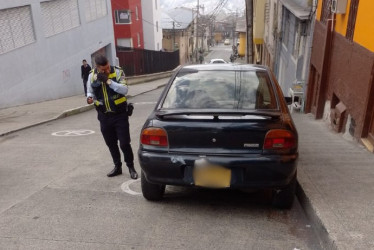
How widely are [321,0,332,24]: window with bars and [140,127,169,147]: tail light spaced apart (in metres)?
6.55

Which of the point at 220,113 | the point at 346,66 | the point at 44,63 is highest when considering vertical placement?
the point at 220,113

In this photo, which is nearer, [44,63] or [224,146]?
[224,146]

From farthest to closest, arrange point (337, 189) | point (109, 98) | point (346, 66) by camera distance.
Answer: point (346, 66) → point (109, 98) → point (337, 189)

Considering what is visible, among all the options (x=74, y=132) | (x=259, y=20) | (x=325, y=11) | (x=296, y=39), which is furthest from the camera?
(x=259, y=20)

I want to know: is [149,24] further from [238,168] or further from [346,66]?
[238,168]

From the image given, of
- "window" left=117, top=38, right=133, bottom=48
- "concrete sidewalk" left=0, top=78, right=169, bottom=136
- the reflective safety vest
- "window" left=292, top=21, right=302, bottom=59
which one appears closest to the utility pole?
"window" left=292, top=21, right=302, bottom=59

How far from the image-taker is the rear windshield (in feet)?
12.8

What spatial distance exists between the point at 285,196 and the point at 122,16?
1232 inches

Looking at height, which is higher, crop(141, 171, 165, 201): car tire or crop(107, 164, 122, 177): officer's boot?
crop(141, 171, 165, 201): car tire

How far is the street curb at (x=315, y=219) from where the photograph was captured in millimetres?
3095

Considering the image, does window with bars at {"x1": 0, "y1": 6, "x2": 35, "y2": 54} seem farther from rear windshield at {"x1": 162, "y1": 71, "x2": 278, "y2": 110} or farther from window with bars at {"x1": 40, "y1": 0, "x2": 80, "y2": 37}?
rear windshield at {"x1": 162, "y1": 71, "x2": 278, "y2": 110}

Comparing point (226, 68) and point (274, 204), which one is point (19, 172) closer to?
point (226, 68)

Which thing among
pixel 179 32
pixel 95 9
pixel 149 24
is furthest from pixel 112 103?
pixel 179 32

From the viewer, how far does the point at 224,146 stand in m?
3.51
